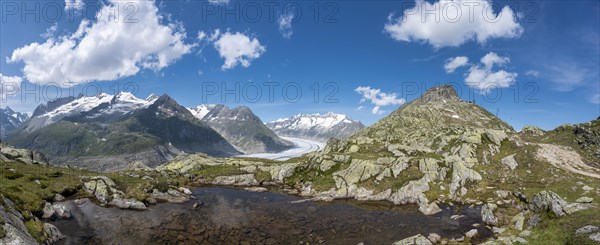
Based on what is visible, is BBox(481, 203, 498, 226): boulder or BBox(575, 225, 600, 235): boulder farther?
BBox(481, 203, 498, 226): boulder

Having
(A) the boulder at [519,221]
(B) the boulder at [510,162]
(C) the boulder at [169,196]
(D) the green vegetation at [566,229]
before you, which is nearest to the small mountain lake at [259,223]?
(C) the boulder at [169,196]

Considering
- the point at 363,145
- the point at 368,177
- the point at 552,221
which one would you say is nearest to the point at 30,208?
the point at 368,177

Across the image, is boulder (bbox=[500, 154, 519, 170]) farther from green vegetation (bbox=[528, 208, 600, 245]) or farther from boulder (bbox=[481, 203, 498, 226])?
green vegetation (bbox=[528, 208, 600, 245])

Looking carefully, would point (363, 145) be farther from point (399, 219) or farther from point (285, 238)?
point (285, 238)

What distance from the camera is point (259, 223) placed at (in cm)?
5219

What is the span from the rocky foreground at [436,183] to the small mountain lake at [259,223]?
3299mm

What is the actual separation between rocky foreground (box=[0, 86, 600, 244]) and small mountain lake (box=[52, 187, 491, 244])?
3.30m

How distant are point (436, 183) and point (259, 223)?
44042mm

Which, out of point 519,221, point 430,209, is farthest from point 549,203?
point 430,209

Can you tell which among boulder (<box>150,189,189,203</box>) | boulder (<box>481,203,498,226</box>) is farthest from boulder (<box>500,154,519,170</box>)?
boulder (<box>150,189,189,203</box>)

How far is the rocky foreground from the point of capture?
40.3m

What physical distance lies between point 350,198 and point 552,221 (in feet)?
132

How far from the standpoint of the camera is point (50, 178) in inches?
3100

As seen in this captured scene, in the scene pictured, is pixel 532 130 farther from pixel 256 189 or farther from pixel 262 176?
pixel 256 189
